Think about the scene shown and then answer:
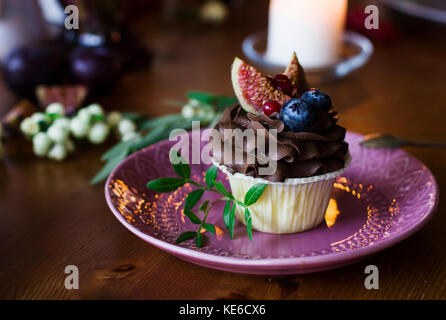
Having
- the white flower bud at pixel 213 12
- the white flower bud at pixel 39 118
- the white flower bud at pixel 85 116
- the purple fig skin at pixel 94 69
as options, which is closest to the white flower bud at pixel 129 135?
the white flower bud at pixel 85 116

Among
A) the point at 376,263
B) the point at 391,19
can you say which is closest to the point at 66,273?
the point at 376,263

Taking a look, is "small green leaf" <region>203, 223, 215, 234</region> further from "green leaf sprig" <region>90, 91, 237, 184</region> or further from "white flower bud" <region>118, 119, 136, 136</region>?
"white flower bud" <region>118, 119, 136, 136</region>

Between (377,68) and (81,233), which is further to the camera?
(377,68)

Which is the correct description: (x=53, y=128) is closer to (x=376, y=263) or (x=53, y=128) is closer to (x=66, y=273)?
(x=66, y=273)

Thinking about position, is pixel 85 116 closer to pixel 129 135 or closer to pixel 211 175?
pixel 129 135

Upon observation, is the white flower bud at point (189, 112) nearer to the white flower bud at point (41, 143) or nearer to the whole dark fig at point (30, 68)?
the white flower bud at point (41, 143)

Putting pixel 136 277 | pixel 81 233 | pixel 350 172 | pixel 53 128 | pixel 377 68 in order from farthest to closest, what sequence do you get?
pixel 377 68 → pixel 53 128 → pixel 350 172 → pixel 81 233 → pixel 136 277
